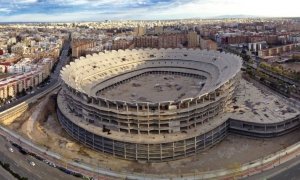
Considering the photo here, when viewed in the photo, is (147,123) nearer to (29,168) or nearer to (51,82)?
(29,168)

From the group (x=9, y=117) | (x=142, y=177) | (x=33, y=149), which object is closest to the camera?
(x=142, y=177)

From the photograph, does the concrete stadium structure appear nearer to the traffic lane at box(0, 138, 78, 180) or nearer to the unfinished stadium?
the unfinished stadium

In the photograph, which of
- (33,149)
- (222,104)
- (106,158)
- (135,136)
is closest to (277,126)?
(222,104)

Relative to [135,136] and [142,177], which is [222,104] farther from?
[142,177]

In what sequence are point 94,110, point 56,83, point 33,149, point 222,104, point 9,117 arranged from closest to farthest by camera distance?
1. point 33,149
2. point 94,110
3. point 222,104
4. point 9,117
5. point 56,83

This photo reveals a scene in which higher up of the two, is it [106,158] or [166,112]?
[166,112]

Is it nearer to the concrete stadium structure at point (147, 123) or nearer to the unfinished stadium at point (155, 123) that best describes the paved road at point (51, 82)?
the unfinished stadium at point (155, 123)

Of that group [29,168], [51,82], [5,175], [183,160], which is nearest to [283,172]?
[183,160]

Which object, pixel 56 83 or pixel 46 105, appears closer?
pixel 46 105
